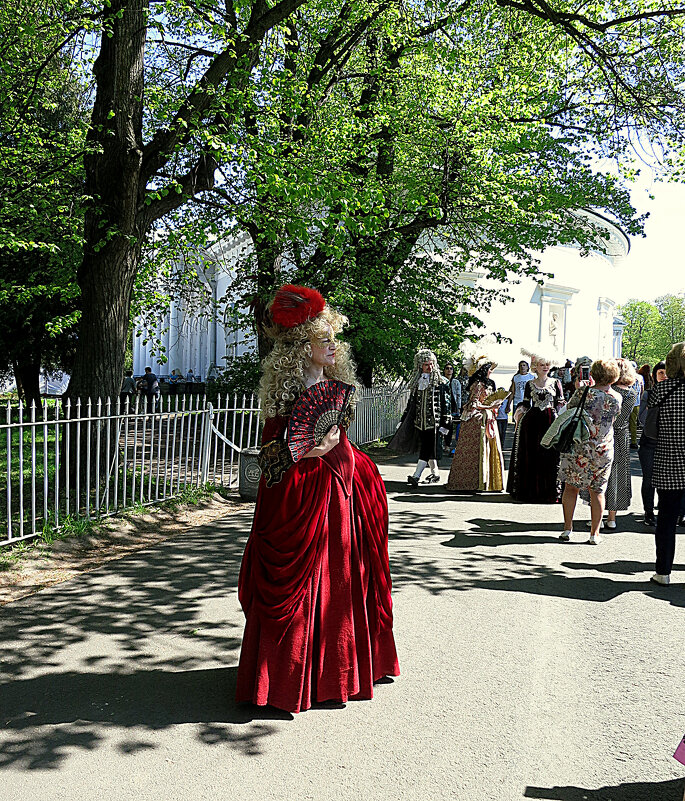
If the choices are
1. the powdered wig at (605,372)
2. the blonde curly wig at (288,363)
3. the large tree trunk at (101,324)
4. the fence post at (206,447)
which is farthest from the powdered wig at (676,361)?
the large tree trunk at (101,324)

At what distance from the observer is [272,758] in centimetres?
336

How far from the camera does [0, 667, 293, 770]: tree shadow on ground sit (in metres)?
3.46

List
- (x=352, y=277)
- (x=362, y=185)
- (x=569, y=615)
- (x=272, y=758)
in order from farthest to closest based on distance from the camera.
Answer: (x=352, y=277) < (x=362, y=185) < (x=569, y=615) < (x=272, y=758)

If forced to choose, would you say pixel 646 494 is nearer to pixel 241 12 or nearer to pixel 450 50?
pixel 241 12

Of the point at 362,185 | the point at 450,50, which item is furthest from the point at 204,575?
the point at 450,50

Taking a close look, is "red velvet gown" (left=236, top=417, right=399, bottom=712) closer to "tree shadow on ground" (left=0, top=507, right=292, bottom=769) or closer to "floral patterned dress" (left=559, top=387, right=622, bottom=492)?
"tree shadow on ground" (left=0, top=507, right=292, bottom=769)

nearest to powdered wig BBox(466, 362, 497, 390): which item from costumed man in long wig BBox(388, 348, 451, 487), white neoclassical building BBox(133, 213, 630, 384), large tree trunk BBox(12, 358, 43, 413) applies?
costumed man in long wig BBox(388, 348, 451, 487)

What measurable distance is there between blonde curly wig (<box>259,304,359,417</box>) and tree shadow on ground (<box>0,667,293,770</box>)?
1.51 metres

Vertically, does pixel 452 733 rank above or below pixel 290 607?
below

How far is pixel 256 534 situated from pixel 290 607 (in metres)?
0.42

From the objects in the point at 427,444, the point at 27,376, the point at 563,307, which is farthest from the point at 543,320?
the point at 427,444

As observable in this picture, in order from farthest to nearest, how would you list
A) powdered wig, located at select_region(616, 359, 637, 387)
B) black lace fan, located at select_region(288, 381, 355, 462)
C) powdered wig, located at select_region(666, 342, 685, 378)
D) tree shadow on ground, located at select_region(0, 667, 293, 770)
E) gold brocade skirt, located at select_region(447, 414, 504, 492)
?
gold brocade skirt, located at select_region(447, 414, 504, 492)
powdered wig, located at select_region(616, 359, 637, 387)
powdered wig, located at select_region(666, 342, 685, 378)
black lace fan, located at select_region(288, 381, 355, 462)
tree shadow on ground, located at select_region(0, 667, 293, 770)

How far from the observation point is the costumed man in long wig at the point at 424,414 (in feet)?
38.8

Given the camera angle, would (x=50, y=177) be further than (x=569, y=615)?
Yes
